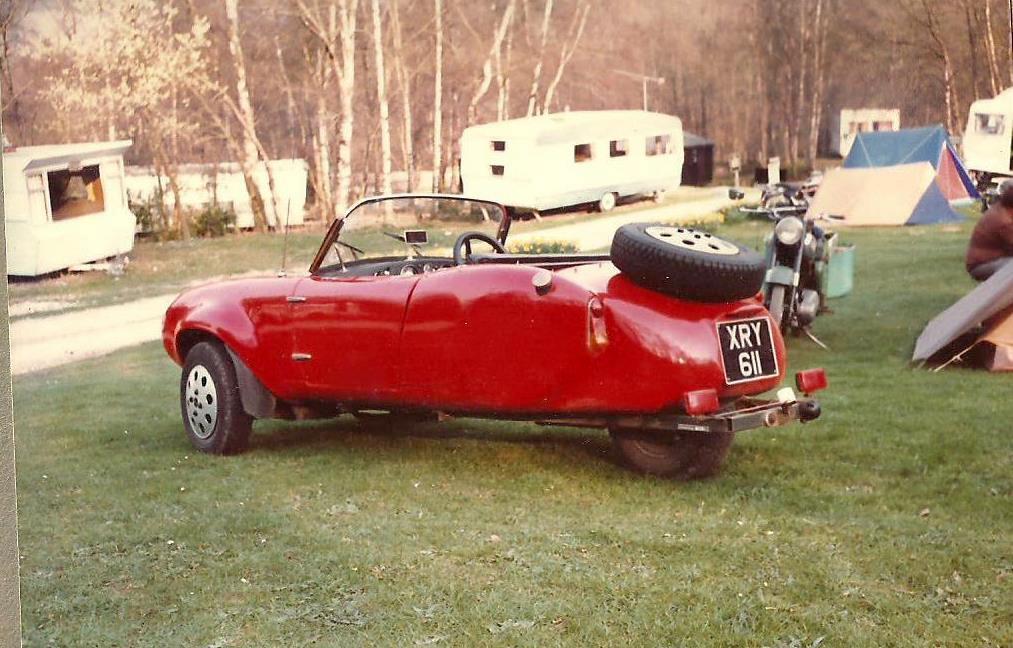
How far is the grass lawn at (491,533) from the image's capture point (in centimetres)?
301

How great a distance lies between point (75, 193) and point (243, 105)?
821mm

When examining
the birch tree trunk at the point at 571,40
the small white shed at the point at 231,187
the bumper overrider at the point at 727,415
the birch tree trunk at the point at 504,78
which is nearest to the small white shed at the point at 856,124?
the birch tree trunk at the point at 571,40

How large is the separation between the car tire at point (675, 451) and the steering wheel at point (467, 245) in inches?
32.2

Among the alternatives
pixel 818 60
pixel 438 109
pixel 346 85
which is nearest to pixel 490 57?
pixel 438 109

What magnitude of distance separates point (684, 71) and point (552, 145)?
0.64 metres

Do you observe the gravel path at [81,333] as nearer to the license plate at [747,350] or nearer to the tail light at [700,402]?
the tail light at [700,402]

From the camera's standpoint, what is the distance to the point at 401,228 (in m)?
4.55

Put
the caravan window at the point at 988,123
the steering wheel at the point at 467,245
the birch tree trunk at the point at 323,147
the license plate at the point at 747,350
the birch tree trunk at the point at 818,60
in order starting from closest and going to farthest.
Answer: the license plate at the point at 747,350, the steering wheel at the point at 467,245, the birch tree trunk at the point at 323,147, the birch tree trunk at the point at 818,60, the caravan window at the point at 988,123

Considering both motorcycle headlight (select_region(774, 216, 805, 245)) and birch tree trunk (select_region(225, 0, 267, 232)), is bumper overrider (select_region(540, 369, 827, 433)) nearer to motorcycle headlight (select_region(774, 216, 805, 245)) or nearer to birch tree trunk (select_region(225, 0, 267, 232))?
birch tree trunk (select_region(225, 0, 267, 232))

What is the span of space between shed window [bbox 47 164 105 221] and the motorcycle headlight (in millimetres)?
3551

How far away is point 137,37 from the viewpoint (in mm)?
4293

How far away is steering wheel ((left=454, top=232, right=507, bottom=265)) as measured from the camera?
436 centimetres

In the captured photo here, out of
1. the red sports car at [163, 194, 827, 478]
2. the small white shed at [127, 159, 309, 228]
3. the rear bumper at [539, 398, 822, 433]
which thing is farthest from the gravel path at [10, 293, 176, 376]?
the rear bumper at [539, 398, 822, 433]

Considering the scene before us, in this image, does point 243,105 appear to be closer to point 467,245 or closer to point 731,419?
point 467,245
